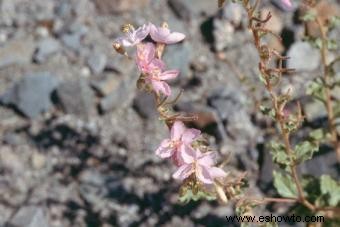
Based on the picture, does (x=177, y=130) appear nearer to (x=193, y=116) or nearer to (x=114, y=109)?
(x=193, y=116)

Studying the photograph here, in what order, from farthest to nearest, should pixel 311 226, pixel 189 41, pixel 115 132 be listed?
pixel 189 41 → pixel 115 132 → pixel 311 226

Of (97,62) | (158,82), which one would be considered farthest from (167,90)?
(97,62)

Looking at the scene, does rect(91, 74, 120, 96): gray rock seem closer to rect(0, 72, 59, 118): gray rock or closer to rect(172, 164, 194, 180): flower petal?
rect(0, 72, 59, 118): gray rock

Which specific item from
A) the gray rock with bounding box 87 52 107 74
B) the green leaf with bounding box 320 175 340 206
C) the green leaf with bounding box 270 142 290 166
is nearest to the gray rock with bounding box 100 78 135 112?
the gray rock with bounding box 87 52 107 74

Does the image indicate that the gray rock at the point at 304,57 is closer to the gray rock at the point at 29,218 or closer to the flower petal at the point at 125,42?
the gray rock at the point at 29,218

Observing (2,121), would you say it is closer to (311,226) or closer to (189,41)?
(189,41)

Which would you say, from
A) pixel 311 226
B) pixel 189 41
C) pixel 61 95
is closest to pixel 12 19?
pixel 61 95
